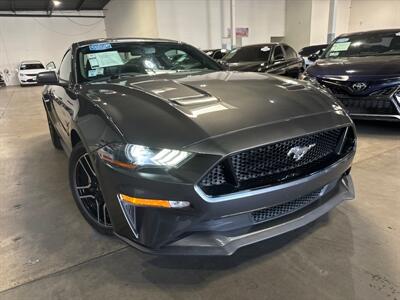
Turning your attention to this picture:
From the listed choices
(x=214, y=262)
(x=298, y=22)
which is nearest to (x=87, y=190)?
(x=214, y=262)

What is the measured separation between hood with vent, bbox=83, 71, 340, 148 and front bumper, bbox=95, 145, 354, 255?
0.60ft

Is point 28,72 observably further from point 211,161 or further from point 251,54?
point 211,161

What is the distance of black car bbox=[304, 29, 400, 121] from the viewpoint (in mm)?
3648

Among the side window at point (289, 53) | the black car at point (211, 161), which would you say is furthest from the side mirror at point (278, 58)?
the black car at point (211, 161)

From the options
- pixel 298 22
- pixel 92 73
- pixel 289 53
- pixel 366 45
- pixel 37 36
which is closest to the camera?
pixel 92 73

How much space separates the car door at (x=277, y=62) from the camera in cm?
703

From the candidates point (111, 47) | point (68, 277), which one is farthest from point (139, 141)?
point (111, 47)

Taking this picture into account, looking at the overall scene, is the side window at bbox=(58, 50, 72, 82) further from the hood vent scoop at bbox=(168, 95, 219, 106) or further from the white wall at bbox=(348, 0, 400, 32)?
the white wall at bbox=(348, 0, 400, 32)

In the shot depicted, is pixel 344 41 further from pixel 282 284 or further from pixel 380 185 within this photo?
pixel 282 284

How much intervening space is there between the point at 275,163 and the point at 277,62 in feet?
20.5

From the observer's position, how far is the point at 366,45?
4.78m

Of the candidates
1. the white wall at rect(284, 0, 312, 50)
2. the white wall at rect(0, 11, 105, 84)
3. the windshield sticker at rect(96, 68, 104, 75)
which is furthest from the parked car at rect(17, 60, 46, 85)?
the windshield sticker at rect(96, 68, 104, 75)

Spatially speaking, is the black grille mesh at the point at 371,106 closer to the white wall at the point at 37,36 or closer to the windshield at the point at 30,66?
the windshield at the point at 30,66

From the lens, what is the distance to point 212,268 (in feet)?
5.55
